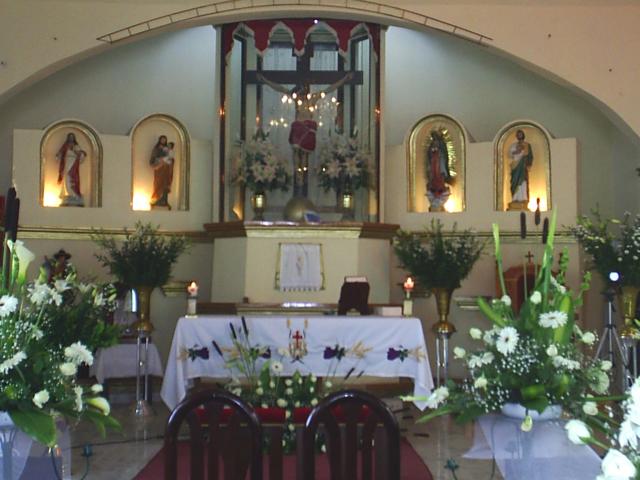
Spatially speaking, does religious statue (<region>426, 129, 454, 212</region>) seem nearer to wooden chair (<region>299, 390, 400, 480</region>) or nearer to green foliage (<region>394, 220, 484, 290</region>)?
green foliage (<region>394, 220, 484, 290</region>)

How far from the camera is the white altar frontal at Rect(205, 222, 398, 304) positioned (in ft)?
32.0

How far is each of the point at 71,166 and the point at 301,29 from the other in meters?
3.05

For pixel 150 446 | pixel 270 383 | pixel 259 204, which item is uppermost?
pixel 259 204

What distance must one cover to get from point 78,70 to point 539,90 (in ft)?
18.7

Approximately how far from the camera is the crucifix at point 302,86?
10.7 metres

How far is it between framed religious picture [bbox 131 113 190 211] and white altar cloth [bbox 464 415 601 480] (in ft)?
26.7

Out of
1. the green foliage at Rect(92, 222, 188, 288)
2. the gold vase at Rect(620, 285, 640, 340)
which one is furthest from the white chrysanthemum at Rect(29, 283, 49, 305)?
the gold vase at Rect(620, 285, 640, 340)

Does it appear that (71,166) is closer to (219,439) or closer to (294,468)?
(294,468)

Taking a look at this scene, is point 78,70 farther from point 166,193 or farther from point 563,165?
point 563,165

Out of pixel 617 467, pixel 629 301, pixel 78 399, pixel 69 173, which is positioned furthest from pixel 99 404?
pixel 69 173

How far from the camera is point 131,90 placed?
447 inches

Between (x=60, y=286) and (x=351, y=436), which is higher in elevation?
(x=60, y=286)

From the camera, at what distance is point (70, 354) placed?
113 inches

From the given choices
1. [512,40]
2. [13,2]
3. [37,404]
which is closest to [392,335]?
[512,40]
